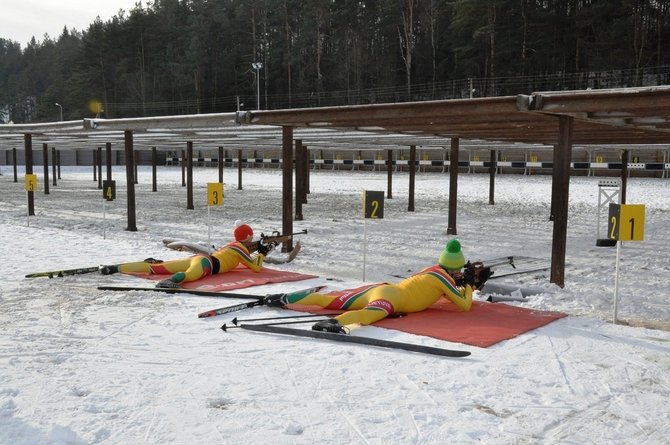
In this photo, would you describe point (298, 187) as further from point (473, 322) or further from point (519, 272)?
point (473, 322)

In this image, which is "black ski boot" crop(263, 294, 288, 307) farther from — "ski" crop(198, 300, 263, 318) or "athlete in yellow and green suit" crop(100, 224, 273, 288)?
"athlete in yellow and green suit" crop(100, 224, 273, 288)

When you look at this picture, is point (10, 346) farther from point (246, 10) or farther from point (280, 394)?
point (246, 10)

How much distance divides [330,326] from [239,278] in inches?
131

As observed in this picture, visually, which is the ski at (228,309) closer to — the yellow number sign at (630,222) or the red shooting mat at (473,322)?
the red shooting mat at (473,322)

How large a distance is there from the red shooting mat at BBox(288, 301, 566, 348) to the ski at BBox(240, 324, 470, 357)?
47cm

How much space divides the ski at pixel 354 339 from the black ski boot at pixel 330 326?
0.20ft

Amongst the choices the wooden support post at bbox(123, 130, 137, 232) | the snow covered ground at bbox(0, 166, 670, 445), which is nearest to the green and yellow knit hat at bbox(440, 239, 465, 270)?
the snow covered ground at bbox(0, 166, 670, 445)

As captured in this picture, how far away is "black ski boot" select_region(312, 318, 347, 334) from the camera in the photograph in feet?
20.2

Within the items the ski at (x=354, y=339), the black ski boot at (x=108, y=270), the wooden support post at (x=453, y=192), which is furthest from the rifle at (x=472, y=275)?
the wooden support post at (x=453, y=192)

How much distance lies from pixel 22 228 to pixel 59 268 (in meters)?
6.30

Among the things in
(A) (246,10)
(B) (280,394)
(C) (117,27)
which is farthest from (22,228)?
(C) (117,27)

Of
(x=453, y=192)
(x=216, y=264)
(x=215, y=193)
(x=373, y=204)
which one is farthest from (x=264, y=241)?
(x=453, y=192)

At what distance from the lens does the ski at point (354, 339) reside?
222 inches

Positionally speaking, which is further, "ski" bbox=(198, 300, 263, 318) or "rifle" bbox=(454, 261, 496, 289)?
"rifle" bbox=(454, 261, 496, 289)
